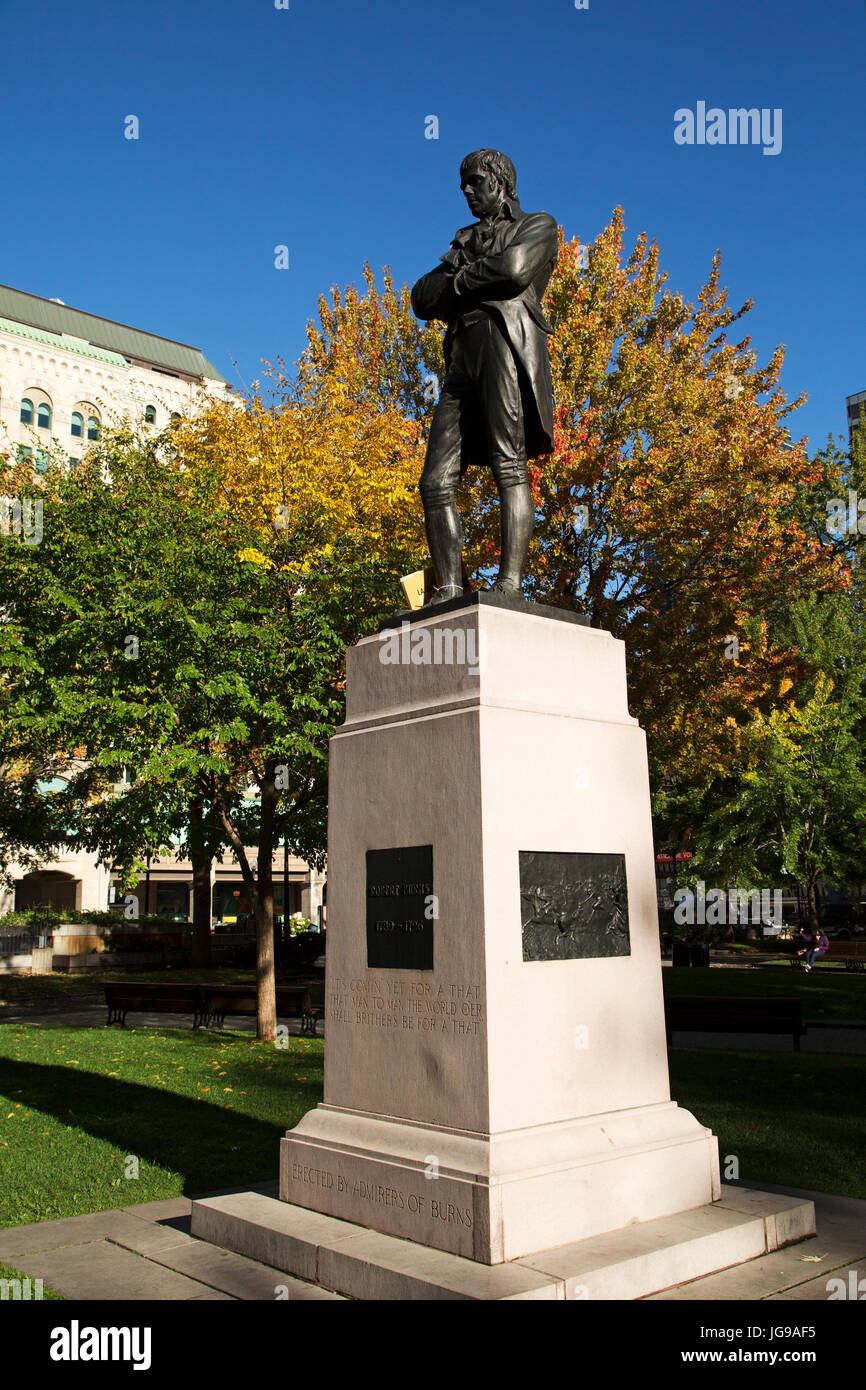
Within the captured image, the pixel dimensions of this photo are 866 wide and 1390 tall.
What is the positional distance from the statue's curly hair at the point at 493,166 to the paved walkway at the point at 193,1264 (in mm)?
6223

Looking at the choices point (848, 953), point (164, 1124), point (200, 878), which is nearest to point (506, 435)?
point (164, 1124)

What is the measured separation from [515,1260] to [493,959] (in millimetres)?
1291

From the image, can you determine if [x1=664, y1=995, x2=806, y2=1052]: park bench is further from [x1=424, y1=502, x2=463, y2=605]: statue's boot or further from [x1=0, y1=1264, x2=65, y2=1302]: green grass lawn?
[x1=0, y1=1264, x2=65, y2=1302]: green grass lawn

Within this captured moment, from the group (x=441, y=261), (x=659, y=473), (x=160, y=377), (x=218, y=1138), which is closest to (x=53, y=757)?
(x=659, y=473)

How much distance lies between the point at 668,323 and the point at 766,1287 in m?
18.4

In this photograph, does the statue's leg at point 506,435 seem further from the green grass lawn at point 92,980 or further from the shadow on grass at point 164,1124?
the green grass lawn at point 92,980

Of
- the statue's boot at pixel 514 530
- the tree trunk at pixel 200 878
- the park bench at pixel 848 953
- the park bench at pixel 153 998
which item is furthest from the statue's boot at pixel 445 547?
the park bench at pixel 848 953

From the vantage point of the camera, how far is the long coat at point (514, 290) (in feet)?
20.5

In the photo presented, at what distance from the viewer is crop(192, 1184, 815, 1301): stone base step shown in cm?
439

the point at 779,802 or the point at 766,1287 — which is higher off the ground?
the point at 779,802

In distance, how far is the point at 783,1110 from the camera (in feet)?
32.4

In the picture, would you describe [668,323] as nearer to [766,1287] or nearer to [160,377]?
[766,1287]
